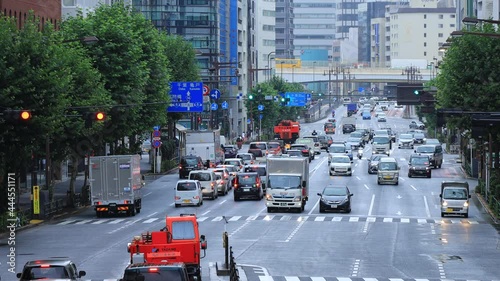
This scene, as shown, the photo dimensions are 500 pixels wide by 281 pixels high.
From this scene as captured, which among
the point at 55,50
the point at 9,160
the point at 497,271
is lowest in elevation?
the point at 497,271

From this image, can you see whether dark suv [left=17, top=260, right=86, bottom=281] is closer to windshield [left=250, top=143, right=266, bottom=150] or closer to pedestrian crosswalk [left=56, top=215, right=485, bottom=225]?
pedestrian crosswalk [left=56, top=215, right=485, bottom=225]

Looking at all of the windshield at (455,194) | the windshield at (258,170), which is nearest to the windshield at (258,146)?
the windshield at (258,170)

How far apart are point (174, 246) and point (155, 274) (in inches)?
316

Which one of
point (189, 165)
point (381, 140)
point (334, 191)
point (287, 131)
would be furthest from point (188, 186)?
point (287, 131)

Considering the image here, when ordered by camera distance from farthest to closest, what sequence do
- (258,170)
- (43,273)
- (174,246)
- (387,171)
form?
(387,171) < (258,170) < (174,246) < (43,273)

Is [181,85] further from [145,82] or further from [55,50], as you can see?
[55,50]

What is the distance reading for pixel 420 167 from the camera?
307 ft

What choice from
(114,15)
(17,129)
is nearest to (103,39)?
(114,15)

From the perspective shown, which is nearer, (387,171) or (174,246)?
(174,246)

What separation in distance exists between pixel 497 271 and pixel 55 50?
2727 cm

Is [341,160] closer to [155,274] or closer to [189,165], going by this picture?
[189,165]

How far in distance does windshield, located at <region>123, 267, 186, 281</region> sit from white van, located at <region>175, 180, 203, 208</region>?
41.0 m

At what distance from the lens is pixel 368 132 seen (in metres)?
160

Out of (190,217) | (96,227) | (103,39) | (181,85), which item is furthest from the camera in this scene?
(181,85)
